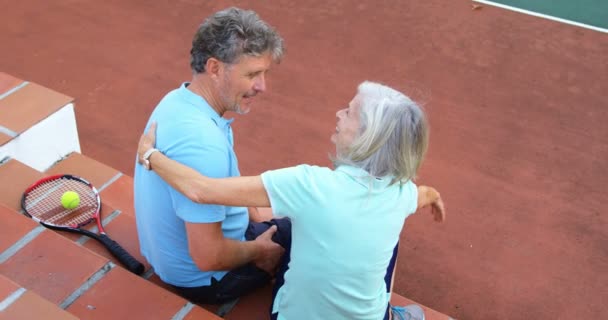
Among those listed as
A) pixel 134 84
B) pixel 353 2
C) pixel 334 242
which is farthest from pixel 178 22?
pixel 334 242

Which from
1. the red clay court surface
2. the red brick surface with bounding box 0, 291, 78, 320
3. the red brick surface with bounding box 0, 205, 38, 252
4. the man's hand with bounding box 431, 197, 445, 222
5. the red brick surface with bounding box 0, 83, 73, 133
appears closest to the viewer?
the red brick surface with bounding box 0, 291, 78, 320

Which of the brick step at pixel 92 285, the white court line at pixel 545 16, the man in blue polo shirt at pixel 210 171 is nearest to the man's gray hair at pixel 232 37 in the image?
the man in blue polo shirt at pixel 210 171

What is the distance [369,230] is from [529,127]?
11.0ft

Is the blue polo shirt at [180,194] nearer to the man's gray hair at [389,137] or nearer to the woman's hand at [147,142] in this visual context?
the woman's hand at [147,142]

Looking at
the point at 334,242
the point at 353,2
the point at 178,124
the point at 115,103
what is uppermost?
the point at 178,124

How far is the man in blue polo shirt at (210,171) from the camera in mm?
1960

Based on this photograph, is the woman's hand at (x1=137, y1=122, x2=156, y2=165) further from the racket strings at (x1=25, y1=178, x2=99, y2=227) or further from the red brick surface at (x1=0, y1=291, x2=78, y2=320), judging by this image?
the racket strings at (x1=25, y1=178, x2=99, y2=227)

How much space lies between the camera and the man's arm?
6.54ft

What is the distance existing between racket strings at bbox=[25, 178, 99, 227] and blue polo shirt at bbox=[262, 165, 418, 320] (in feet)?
3.73

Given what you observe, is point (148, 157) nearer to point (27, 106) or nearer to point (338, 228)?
point (338, 228)

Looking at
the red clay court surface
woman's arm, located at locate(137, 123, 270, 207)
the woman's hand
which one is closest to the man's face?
the woman's hand

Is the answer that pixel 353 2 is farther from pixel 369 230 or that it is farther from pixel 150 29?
pixel 369 230

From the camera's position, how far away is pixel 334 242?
6.00 ft

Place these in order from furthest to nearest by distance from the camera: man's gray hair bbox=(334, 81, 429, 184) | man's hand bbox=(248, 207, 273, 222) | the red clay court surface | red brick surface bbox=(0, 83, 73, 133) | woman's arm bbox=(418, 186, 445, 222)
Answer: the red clay court surface → red brick surface bbox=(0, 83, 73, 133) → man's hand bbox=(248, 207, 273, 222) → woman's arm bbox=(418, 186, 445, 222) → man's gray hair bbox=(334, 81, 429, 184)
